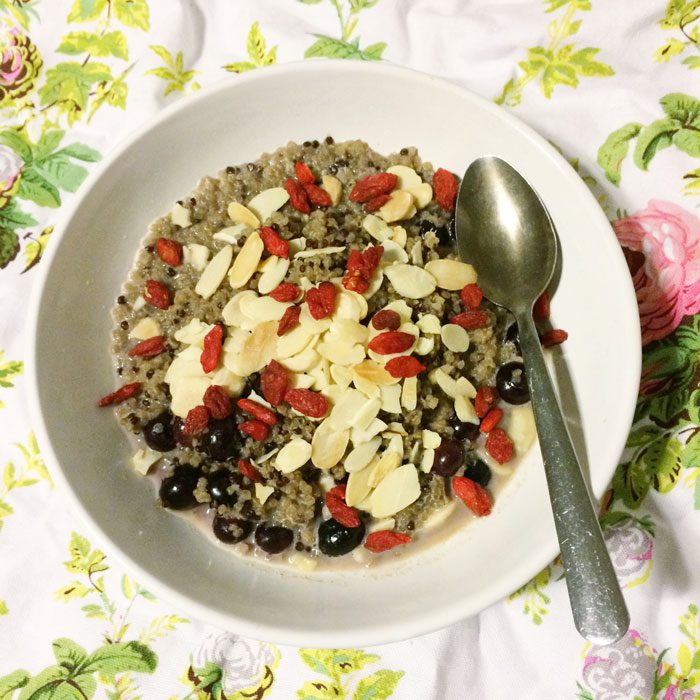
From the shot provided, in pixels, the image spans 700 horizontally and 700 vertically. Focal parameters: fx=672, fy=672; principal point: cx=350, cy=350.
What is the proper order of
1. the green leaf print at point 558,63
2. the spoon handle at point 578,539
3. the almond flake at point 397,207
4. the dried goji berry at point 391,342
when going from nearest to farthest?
the spoon handle at point 578,539, the dried goji berry at point 391,342, the almond flake at point 397,207, the green leaf print at point 558,63

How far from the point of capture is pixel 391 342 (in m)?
0.94

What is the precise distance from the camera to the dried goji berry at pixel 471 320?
3.30 ft

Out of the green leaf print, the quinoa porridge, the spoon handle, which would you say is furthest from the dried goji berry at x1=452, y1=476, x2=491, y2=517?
the green leaf print

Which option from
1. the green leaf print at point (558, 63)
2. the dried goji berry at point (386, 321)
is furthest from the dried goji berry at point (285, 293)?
the green leaf print at point (558, 63)

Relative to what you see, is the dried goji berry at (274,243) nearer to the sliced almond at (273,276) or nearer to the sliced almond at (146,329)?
the sliced almond at (273,276)

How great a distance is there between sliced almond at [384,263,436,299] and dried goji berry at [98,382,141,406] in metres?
0.43

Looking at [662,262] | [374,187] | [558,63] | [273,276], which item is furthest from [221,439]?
[558,63]

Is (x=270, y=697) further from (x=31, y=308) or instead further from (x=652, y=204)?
(x=652, y=204)

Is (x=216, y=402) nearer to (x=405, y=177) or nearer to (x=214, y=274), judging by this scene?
(x=214, y=274)

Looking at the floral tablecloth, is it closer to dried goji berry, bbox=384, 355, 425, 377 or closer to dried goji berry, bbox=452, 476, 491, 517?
dried goji berry, bbox=452, 476, 491, 517

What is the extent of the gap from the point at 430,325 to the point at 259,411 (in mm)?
277

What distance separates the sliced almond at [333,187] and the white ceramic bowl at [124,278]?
104mm

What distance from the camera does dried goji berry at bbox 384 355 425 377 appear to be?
3.09ft

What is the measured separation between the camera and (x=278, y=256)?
40.5 inches
